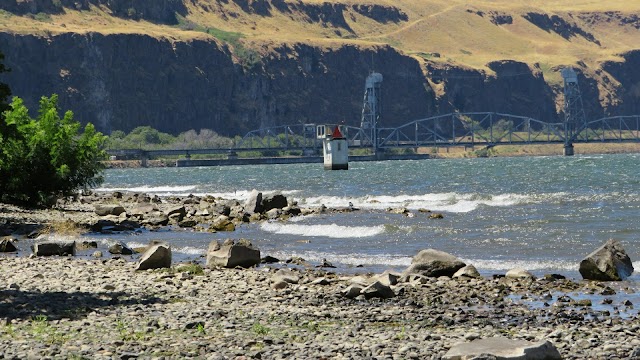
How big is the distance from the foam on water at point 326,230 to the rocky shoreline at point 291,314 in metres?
14.2

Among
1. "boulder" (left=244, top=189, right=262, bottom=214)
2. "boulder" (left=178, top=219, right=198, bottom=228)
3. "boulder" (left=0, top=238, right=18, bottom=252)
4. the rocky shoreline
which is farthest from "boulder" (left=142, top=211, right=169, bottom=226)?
the rocky shoreline

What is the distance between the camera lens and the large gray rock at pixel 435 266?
99.7ft

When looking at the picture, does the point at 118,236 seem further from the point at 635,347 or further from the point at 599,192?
the point at 599,192

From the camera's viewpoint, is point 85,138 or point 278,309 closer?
point 278,309

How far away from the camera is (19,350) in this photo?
64.0ft

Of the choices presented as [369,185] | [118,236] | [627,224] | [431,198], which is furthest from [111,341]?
[369,185]

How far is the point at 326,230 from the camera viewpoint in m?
50.1

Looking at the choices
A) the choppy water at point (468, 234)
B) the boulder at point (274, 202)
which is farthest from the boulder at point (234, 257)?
the boulder at point (274, 202)

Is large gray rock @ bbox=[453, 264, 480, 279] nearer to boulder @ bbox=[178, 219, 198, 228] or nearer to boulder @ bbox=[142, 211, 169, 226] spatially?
boulder @ bbox=[178, 219, 198, 228]

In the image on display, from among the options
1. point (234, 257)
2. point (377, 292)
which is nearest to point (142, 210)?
point (234, 257)

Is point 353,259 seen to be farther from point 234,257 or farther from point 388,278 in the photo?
point 388,278

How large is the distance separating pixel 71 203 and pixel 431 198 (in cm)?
2429

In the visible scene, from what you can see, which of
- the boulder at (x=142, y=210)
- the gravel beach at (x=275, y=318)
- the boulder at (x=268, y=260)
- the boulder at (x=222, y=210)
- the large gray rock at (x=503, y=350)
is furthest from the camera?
the boulder at (x=222, y=210)

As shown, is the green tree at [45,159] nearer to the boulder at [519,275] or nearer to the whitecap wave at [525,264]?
the whitecap wave at [525,264]
